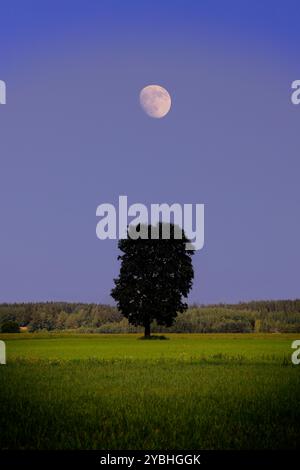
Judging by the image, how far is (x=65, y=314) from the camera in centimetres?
17275

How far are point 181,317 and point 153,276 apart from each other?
214ft

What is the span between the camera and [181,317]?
5399 inches

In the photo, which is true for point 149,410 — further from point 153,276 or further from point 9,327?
point 9,327

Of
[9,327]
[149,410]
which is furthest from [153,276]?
[149,410]

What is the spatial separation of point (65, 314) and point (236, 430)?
165 meters

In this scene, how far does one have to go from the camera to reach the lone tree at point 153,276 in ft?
236

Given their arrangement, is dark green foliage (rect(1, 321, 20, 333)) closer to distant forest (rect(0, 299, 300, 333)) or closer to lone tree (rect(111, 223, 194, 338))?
distant forest (rect(0, 299, 300, 333))

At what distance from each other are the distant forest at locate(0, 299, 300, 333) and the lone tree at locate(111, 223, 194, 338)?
93.5 ft

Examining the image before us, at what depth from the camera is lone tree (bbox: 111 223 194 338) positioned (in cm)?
7200
